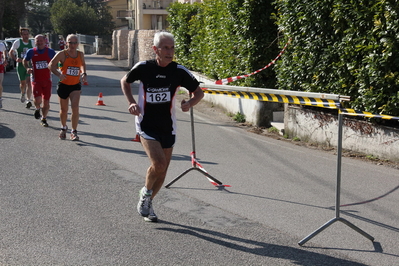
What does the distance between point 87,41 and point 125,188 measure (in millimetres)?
65352

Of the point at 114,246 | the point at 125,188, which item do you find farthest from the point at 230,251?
the point at 125,188

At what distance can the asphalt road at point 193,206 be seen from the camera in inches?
203

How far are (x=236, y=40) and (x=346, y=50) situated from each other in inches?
201

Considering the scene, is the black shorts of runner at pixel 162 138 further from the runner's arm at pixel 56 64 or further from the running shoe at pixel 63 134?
the running shoe at pixel 63 134

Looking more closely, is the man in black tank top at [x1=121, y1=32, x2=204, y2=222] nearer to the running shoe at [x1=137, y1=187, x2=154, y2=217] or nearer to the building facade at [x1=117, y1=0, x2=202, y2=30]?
the running shoe at [x1=137, y1=187, x2=154, y2=217]

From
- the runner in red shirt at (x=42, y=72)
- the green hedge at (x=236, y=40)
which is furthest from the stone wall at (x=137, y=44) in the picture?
the runner in red shirt at (x=42, y=72)

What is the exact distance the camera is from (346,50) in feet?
31.8

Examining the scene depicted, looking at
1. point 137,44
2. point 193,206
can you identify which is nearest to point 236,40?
point 193,206

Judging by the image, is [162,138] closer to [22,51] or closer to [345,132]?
[345,132]

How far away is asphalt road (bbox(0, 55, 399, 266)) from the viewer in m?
5.16

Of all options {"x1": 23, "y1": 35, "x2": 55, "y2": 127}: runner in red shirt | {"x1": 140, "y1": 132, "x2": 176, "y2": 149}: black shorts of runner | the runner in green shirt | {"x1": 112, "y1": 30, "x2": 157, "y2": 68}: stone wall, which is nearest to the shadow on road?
{"x1": 140, "y1": 132, "x2": 176, "y2": 149}: black shorts of runner

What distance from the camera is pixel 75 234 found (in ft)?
18.4

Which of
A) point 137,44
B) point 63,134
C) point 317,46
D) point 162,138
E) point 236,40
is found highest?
point 137,44

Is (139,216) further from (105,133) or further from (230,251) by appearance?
(105,133)
